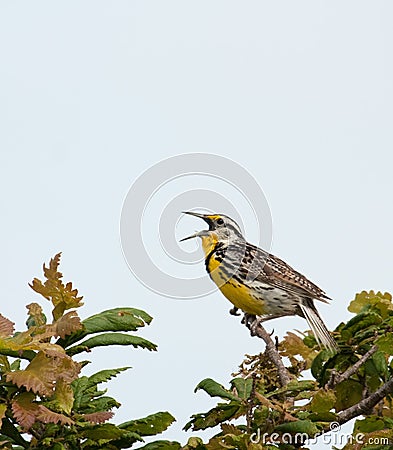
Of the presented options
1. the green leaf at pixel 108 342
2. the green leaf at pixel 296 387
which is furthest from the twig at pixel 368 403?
the green leaf at pixel 108 342

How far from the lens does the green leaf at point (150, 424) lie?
1.89 meters

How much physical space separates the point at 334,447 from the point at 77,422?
2.43 feet

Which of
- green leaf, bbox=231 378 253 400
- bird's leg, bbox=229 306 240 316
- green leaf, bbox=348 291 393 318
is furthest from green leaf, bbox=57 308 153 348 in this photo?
bird's leg, bbox=229 306 240 316

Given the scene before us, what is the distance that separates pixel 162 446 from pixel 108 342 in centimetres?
25

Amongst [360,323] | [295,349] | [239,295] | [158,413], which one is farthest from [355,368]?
[239,295]

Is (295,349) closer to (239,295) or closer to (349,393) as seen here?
(349,393)

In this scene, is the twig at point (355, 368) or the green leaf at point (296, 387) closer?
the green leaf at point (296, 387)

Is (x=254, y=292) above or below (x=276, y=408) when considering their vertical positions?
above

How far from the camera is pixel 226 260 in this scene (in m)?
4.73

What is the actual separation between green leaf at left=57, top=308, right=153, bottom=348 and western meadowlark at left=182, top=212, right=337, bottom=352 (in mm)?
2652

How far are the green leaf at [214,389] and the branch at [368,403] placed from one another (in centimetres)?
30

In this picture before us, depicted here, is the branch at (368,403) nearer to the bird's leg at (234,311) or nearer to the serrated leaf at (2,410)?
the serrated leaf at (2,410)

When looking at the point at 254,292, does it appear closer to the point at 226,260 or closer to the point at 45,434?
the point at 226,260

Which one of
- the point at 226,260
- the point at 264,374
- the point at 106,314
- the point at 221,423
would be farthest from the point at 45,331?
the point at 226,260
